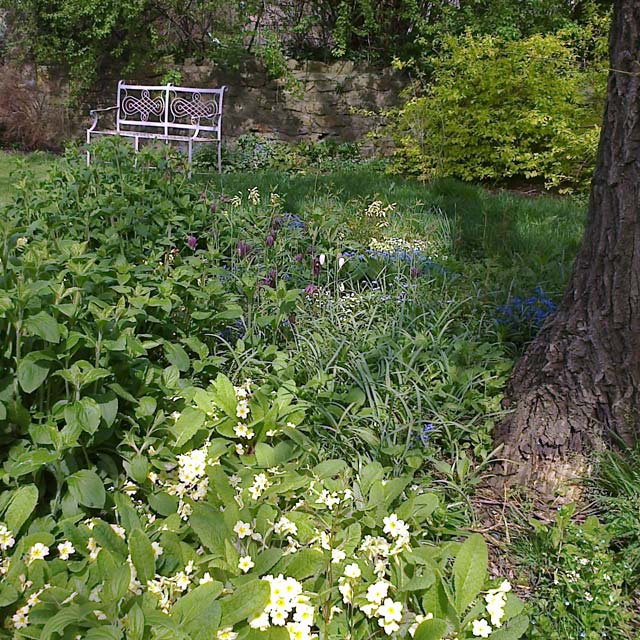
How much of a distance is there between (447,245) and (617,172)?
2.04 m

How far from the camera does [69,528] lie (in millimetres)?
1598

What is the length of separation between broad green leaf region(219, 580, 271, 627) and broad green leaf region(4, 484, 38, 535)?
558 mm

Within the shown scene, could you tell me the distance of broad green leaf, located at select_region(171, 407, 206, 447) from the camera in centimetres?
205

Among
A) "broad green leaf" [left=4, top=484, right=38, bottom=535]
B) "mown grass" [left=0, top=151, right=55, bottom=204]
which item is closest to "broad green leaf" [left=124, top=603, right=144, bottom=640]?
"broad green leaf" [left=4, top=484, right=38, bottom=535]

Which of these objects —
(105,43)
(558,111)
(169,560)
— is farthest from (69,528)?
(105,43)

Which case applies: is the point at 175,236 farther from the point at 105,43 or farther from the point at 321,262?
the point at 105,43

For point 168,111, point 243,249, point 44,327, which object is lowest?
point 243,249

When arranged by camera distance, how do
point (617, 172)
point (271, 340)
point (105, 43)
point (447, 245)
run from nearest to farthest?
point (617, 172) < point (271, 340) < point (447, 245) < point (105, 43)

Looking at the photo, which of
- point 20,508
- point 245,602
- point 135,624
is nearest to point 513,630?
point 245,602

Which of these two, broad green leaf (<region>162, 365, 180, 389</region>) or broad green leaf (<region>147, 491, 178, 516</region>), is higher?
broad green leaf (<region>162, 365, 180, 389</region>)

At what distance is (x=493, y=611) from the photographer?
1.51 metres

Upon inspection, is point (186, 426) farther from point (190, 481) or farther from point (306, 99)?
point (306, 99)

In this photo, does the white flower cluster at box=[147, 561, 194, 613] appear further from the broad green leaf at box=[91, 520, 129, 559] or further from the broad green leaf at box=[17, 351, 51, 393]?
the broad green leaf at box=[17, 351, 51, 393]

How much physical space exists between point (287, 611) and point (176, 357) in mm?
980
